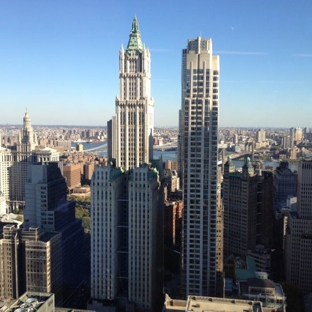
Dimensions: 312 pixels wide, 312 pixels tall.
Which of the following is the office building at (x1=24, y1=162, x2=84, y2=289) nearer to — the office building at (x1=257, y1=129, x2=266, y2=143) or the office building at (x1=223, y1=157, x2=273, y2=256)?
the office building at (x1=223, y1=157, x2=273, y2=256)

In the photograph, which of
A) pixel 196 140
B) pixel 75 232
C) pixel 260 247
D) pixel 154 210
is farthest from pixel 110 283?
pixel 260 247

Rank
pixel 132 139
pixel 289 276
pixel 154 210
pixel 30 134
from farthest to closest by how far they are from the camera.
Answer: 1. pixel 30 134
2. pixel 289 276
3. pixel 132 139
4. pixel 154 210

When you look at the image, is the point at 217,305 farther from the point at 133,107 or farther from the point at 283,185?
the point at 283,185

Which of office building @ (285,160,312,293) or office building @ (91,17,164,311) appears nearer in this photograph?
office building @ (91,17,164,311)

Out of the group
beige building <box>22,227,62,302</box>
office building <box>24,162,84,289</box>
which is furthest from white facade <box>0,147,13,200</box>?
beige building <box>22,227,62,302</box>

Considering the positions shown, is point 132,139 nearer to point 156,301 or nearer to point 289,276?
point 156,301

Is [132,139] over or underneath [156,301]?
over

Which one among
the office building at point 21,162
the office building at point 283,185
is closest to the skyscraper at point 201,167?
the office building at point 283,185
